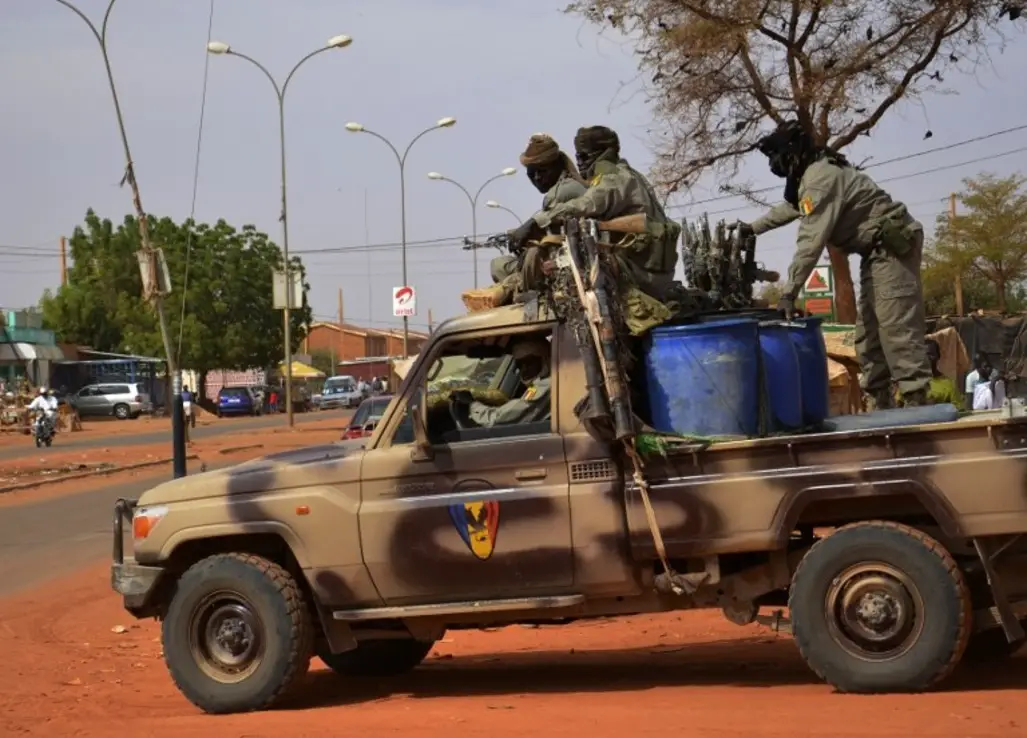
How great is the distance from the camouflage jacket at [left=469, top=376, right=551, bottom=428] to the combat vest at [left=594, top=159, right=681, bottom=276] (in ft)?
2.72

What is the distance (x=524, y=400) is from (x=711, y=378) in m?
0.96

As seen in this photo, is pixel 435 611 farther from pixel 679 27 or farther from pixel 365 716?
pixel 679 27

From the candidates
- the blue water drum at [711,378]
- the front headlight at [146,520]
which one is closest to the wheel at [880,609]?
the blue water drum at [711,378]

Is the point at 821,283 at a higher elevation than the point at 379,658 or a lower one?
higher

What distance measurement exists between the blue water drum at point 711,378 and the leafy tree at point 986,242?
41.4 metres

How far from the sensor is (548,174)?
321 inches

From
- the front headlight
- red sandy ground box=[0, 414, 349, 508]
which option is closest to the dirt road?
the front headlight

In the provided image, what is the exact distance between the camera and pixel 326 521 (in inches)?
285

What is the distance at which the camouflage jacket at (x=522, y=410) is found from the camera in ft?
23.2

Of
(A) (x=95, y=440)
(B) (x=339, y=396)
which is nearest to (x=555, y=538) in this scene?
(A) (x=95, y=440)

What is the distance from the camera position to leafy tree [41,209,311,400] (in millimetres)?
70750

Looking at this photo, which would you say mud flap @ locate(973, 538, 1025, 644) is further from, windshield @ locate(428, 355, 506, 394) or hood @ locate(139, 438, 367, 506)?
hood @ locate(139, 438, 367, 506)

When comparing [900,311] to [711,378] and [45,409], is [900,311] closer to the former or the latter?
[711,378]

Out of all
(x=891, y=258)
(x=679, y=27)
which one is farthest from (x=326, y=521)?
(x=679, y=27)
